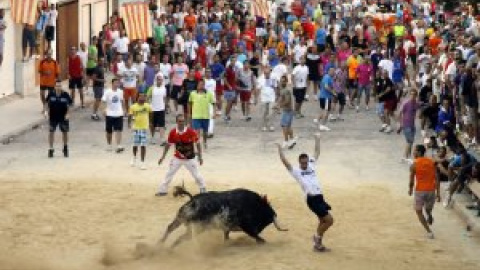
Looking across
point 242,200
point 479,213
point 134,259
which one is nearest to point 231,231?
point 242,200

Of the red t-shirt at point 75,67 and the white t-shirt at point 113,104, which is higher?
the red t-shirt at point 75,67

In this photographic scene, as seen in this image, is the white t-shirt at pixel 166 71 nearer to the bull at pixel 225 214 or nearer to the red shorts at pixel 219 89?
the red shorts at pixel 219 89

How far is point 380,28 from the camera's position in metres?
41.5

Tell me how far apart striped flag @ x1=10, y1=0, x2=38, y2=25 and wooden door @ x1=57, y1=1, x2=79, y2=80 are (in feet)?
19.2

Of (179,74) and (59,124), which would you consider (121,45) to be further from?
(59,124)

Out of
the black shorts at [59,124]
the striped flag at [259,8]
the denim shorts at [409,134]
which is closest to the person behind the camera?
the denim shorts at [409,134]

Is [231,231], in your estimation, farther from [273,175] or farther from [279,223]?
[273,175]

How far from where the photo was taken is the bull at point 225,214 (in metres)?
17.3

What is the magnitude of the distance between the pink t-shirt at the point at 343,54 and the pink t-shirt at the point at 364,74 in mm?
1032

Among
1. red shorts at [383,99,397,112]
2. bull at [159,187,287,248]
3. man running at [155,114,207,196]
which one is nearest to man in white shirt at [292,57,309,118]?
red shorts at [383,99,397,112]

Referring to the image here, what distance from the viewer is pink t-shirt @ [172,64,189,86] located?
3008cm

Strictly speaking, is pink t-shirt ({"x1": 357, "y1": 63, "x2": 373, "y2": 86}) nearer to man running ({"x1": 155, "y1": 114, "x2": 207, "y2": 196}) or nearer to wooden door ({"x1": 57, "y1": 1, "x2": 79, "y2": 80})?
wooden door ({"x1": 57, "y1": 1, "x2": 79, "y2": 80})

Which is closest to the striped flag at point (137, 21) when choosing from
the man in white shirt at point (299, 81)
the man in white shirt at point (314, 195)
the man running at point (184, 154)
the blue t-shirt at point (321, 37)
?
the man in white shirt at point (299, 81)

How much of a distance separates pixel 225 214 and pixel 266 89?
456 inches
